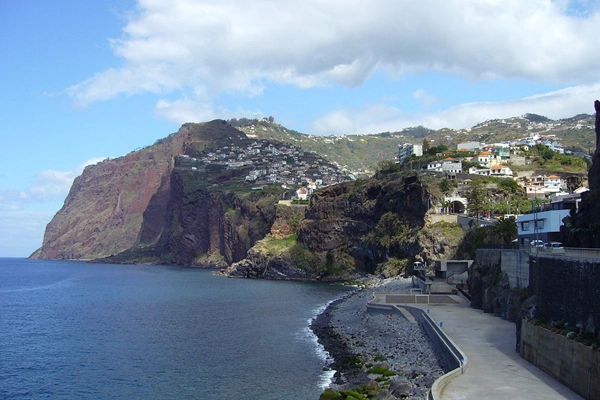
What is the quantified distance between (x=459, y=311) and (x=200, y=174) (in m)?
147

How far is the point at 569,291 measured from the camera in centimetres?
2205

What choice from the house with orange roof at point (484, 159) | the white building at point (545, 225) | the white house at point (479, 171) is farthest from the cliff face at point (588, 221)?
the house with orange roof at point (484, 159)

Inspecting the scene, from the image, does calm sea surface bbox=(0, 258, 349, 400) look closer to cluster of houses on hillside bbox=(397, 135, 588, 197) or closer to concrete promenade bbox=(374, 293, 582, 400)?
concrete promenade bbox=(374, 293, 582, 400)

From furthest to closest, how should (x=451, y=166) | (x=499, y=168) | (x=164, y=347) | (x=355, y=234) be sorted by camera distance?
(x=355, y=234)
(x=451, y=166)
(x=499, y=168)
(x=164, y=347)

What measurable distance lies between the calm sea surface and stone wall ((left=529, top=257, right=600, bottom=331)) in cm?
1212

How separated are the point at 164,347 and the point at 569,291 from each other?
2995 cm

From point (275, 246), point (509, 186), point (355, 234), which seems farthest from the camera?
point (275, 246)

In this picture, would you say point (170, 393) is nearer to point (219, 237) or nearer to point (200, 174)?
point (219, 237)

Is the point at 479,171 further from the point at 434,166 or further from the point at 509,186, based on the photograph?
the point at 509,186

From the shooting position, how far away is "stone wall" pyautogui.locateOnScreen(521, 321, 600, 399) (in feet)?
59.9

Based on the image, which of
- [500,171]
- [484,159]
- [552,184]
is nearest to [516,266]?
[552,184]

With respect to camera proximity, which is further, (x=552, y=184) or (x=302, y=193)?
(x=302, y=193)

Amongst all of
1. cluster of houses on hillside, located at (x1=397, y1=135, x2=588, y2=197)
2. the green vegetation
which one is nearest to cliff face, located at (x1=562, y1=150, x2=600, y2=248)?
cluster of houses on hillside, located at (x1=397, y1=135, x2=588, y2=197)

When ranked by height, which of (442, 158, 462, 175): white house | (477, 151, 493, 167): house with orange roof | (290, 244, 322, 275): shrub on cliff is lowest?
(290, 244, 322, 275): shrub on cliff
